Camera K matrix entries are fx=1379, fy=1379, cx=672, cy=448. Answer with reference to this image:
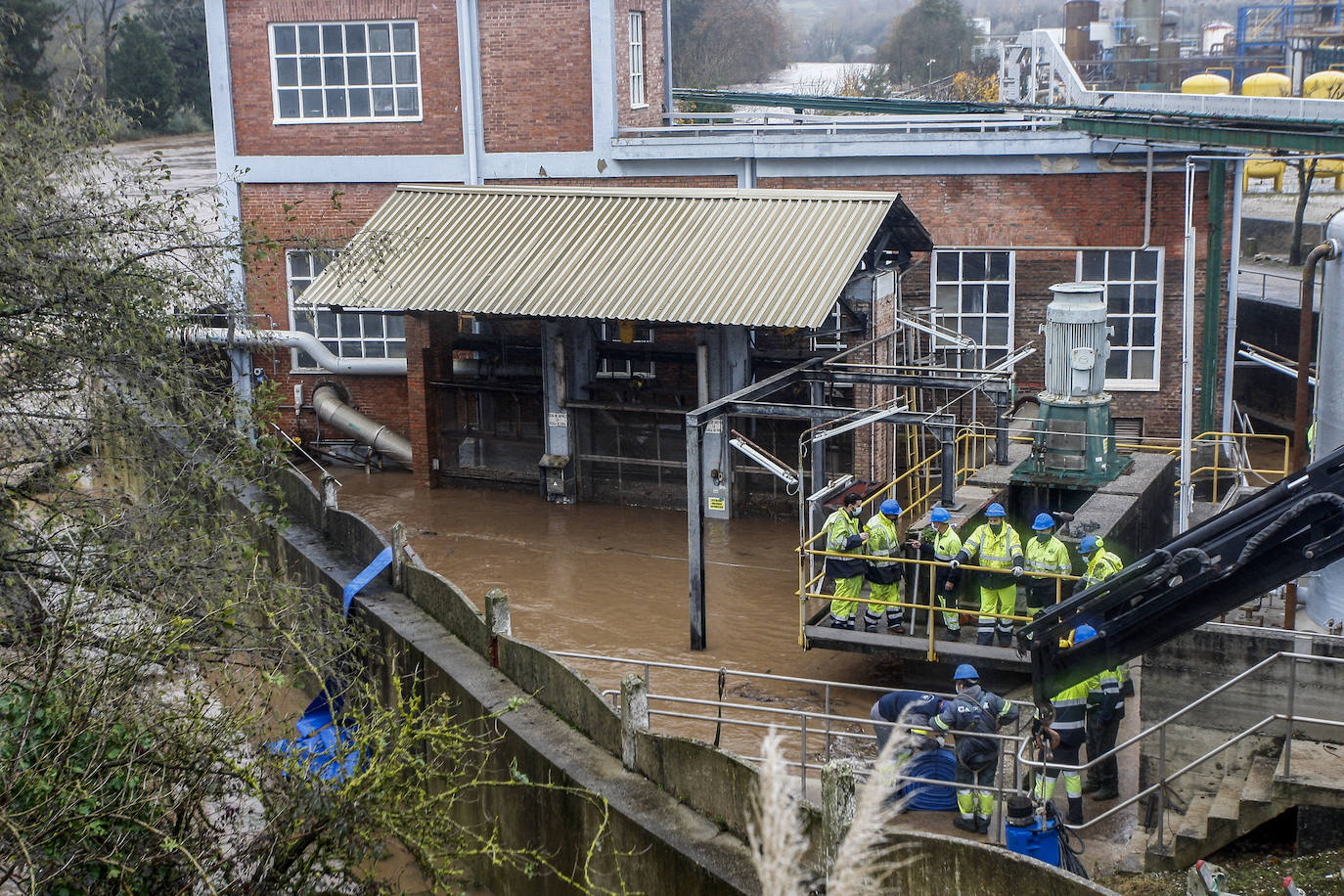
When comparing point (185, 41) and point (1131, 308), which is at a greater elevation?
point (185, 41)

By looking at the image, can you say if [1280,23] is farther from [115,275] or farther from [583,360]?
[115,275]

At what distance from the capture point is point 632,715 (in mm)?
11648

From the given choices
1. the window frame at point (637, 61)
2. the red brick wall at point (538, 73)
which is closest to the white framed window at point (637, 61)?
the window frame at point (637, 61)

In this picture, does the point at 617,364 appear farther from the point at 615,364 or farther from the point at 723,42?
the point at 723,42

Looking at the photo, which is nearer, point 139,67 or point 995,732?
point 995,732

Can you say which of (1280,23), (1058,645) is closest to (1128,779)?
(1058,645)

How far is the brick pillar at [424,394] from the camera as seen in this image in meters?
23.0

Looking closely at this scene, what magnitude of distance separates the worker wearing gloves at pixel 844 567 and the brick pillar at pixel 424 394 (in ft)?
33.0

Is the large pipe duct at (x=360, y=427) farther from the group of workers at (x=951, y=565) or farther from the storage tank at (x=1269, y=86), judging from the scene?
the storage tank at (x=1269, y=86)

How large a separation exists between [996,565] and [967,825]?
3.43 meters

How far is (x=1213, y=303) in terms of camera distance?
21.3 m

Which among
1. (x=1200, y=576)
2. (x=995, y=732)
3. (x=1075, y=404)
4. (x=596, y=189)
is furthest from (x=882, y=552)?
(x=596, y=189)

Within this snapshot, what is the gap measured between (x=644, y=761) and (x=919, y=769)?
90.7 inches

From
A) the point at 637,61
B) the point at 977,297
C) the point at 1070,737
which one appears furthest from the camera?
the point at 637,61
